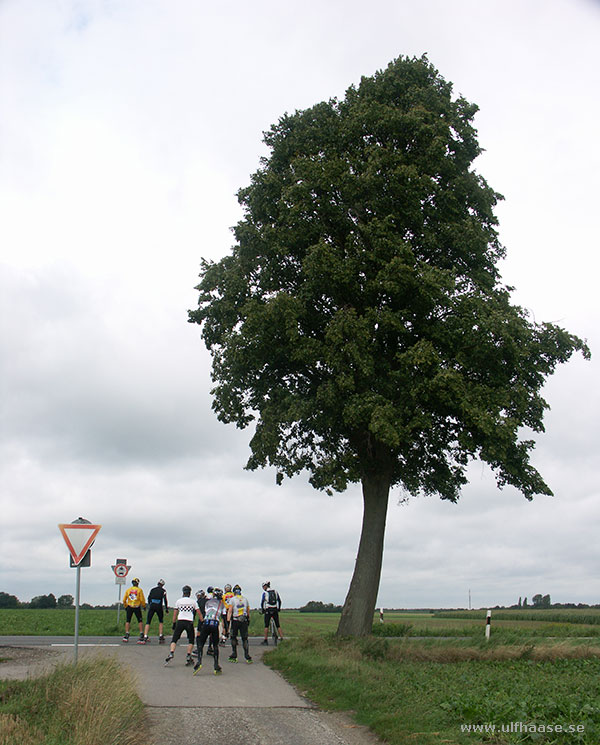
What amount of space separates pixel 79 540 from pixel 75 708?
4.97 metres

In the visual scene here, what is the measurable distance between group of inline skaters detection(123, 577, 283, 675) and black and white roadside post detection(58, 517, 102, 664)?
3.09m

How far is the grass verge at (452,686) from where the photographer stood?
31.5ft

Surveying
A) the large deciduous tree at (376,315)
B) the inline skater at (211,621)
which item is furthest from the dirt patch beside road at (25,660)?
the large deciduous tree at (376,315)

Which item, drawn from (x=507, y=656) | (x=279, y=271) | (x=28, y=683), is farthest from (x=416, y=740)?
(x=279, y=271)

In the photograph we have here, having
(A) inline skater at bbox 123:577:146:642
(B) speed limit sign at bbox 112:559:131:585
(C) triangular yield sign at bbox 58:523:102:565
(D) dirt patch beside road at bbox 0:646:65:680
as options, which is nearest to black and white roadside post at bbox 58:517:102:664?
(C) triangular yield sign at bbox 58:523:102:565

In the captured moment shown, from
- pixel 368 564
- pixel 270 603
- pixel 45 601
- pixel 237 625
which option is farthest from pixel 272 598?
pixel 45 601

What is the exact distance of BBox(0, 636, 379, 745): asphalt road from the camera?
10.1 m

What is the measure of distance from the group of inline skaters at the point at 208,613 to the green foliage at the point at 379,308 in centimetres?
404

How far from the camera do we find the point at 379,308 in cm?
2098

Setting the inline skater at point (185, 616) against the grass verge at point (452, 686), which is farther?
the inline skater at point (185, 616)

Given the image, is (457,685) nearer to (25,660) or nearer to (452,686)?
(452,686)

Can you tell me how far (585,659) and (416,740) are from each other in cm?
961

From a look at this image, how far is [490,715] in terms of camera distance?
10109 mm

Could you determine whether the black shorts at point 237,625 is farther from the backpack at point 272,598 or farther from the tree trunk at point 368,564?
the backpack at point 272,598
